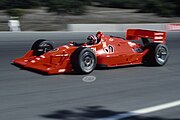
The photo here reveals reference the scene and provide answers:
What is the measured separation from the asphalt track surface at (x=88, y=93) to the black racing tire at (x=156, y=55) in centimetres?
23

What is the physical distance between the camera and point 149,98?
28.6 ft

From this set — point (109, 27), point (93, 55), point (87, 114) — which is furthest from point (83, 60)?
point (109, 27)

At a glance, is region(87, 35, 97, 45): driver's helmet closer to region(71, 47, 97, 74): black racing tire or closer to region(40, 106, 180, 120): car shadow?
region(71, 47, 97, 74): black racing tire

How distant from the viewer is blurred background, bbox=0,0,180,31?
2666 cm

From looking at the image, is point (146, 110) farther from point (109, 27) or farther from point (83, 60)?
point (109, 27)

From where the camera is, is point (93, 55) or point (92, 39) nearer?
point (93, 55)

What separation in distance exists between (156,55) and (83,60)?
102 inches

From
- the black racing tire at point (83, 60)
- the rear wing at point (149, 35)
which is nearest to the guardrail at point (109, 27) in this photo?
the rear wing at point (149, 35)

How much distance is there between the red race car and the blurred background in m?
11.4

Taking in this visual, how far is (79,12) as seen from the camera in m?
33.2

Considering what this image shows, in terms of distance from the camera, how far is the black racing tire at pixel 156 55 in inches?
482

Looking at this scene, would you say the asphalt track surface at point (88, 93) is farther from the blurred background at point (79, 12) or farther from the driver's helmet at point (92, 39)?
the blurred background at point (79, 12)

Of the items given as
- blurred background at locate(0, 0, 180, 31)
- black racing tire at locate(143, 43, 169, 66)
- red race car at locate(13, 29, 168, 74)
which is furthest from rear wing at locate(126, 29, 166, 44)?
blurred background at locate(0, 0, 180, 31)

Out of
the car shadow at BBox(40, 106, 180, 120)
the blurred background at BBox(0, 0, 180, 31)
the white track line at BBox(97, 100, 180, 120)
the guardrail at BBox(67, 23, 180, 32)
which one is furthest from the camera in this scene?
the blurred background at BBox(0, 0, 180, 31)
